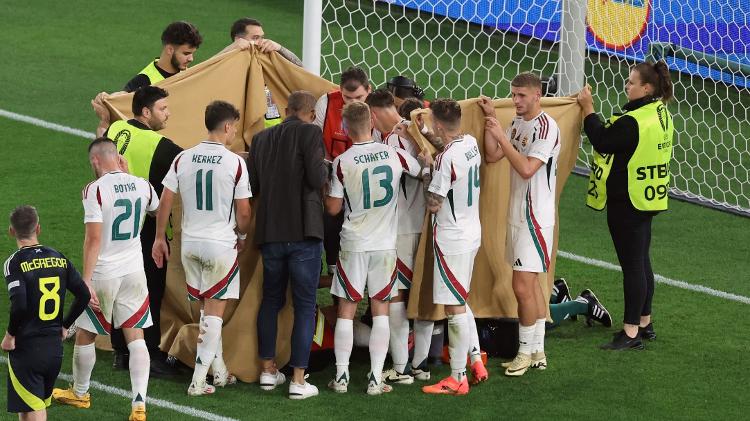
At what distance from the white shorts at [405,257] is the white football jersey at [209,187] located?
1.05 meters

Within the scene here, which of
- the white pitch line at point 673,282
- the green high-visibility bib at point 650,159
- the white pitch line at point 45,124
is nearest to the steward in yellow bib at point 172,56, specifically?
the green high-visibility bib at point 650,159

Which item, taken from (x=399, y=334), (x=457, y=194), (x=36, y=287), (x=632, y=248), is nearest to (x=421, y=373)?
A: (x=399, y=334)

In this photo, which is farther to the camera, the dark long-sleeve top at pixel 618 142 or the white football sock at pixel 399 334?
the dark long-sleeve top at pixel 618 142

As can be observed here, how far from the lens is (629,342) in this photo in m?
9.16

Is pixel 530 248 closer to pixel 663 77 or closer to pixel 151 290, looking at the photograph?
pixel 663 77

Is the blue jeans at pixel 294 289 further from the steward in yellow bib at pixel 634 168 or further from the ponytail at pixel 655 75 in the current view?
the ponytail at pixel 655 75

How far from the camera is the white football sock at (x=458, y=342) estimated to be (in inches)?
321

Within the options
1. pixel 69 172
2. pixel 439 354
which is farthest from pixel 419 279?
pixel 69 172

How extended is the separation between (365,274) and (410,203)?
0.54m

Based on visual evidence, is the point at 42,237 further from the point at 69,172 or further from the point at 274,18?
the point at 274,18

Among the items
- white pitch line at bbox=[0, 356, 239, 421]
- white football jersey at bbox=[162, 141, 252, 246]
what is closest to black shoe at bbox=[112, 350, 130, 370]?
white pitch line at bbox=[0, 356, 239, 421]

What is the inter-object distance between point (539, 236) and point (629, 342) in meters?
1.18

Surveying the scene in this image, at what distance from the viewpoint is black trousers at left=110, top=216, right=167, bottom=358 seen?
27.7 ft

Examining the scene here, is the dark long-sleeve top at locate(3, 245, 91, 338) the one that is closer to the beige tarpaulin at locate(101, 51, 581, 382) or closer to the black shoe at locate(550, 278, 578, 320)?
the beige tarpaulin at locate(101, 51, 581, 382)
